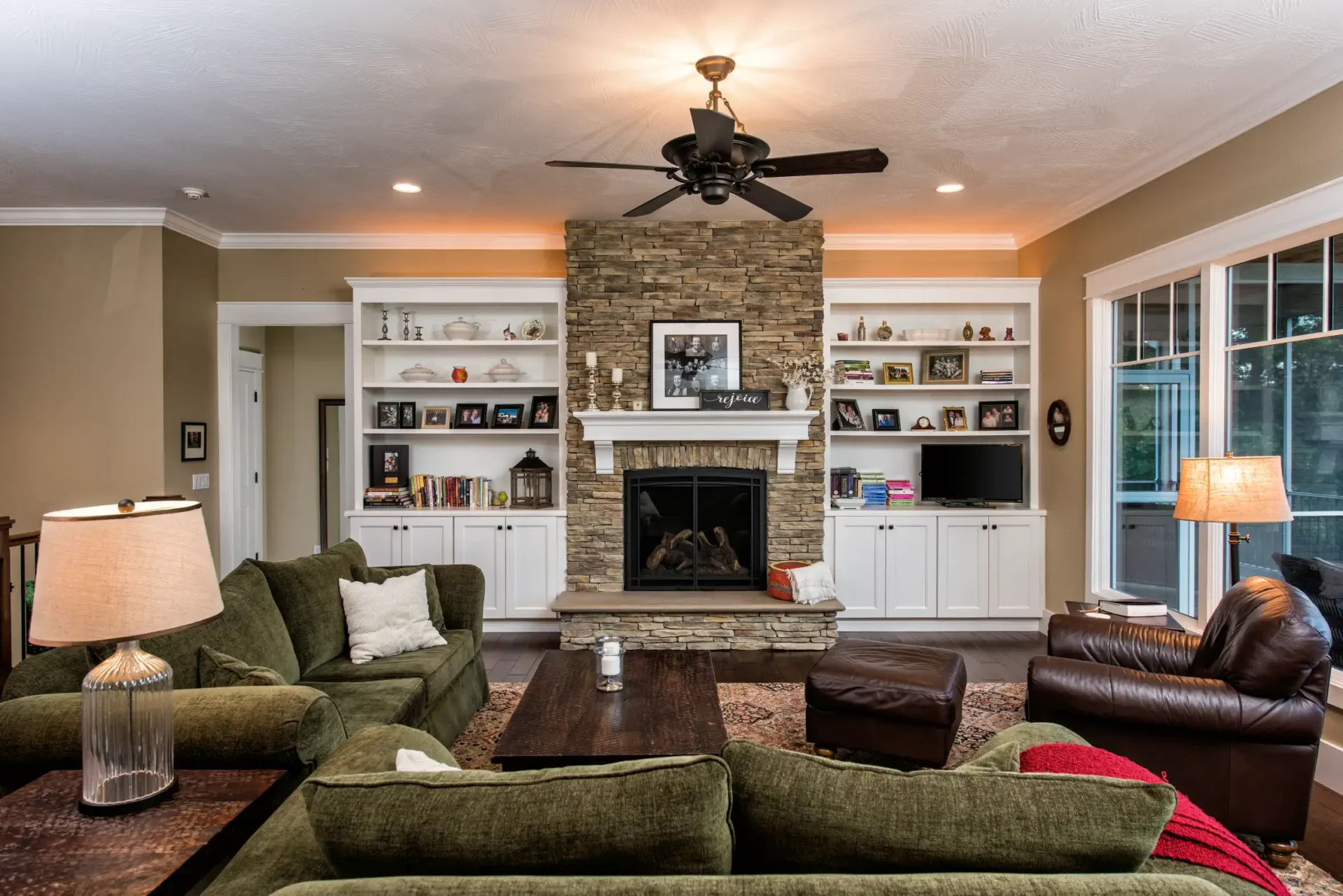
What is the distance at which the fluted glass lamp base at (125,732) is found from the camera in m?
1.49

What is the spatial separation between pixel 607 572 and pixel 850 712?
2584 millimetres

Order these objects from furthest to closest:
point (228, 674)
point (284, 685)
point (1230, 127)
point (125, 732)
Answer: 1. point (1230, 127)
2. point (228, 674)
3. point (284, 685)
4. point (125, 732)

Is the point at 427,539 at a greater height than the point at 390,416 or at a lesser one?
lesser

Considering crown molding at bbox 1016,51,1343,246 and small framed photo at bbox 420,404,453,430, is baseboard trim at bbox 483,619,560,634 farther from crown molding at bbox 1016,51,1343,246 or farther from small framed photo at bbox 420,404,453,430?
crown molding at bbox 1016,51,1343,246

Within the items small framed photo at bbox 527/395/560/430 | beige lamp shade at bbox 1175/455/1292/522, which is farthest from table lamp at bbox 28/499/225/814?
small framed photo at bbox 527/395/560/430

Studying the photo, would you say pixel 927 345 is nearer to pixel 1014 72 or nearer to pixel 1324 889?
pixel 1014 72

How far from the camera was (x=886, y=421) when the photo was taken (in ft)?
18.4

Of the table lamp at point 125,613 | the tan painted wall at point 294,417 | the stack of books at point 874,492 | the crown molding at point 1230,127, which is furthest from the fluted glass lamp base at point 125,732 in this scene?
the tan painted wall at point 294,417

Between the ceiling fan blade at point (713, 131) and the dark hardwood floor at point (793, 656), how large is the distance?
2403 millimetres

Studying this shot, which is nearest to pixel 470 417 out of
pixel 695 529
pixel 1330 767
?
pixel 695 529

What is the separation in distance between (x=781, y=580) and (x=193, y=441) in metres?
4.12

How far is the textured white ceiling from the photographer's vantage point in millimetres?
2627

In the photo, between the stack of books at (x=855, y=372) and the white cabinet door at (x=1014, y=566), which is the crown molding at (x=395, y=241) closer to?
the stack of books at (x=855, y=372)

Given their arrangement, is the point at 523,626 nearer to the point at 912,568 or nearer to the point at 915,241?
the point at 912,568
